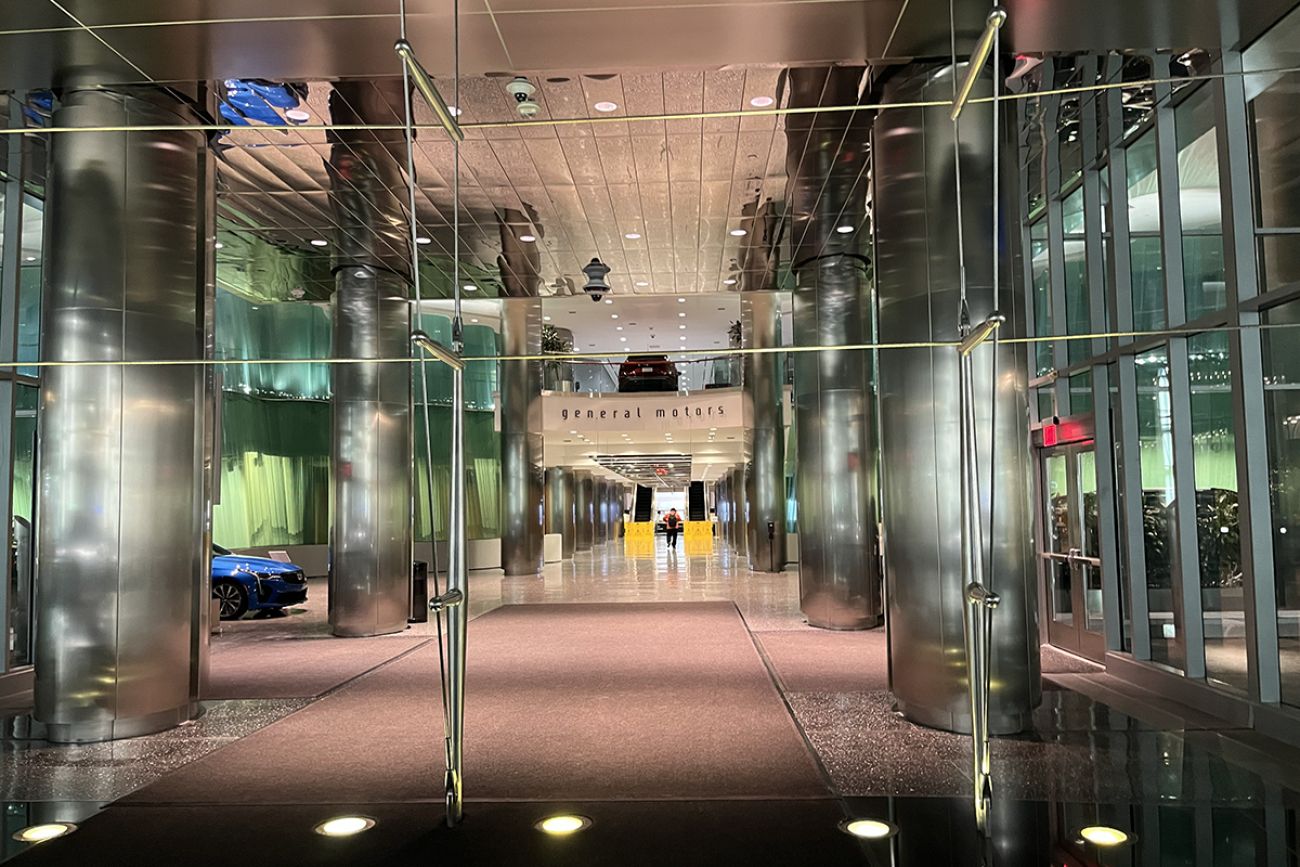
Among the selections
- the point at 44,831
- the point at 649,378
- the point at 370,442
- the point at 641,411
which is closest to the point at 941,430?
the point at 44,831

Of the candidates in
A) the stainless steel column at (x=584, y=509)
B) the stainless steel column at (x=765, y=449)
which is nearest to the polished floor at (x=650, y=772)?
the stainless steel column at (x=765, y=449)

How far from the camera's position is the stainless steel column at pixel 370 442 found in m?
10.5

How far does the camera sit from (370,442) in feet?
35.4

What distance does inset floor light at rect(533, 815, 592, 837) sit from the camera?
368 cm

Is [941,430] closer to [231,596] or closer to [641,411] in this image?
[231,596]

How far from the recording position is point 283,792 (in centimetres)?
433

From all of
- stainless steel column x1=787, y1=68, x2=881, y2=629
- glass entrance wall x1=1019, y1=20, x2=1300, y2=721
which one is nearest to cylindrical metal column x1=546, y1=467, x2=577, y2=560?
stainless steel column x1=787, y1=68, x2=881, y2=629

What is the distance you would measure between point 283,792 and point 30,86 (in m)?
4.56

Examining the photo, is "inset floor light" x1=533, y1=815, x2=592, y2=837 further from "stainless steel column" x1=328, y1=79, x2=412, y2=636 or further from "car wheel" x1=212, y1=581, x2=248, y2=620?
"car wheel" x1=212, y1=581, x2=248, y2=620

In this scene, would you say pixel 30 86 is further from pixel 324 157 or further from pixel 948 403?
pixel 948 403

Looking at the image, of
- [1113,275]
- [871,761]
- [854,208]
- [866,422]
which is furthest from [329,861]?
[866,422]

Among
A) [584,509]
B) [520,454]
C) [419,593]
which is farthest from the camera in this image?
[584,509]

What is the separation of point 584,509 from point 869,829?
130 ft

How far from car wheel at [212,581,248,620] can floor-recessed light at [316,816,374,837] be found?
8.81 meters
